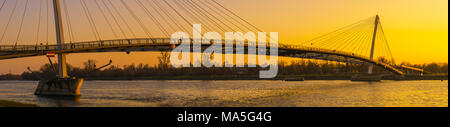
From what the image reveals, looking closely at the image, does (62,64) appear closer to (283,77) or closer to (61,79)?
(61,79)

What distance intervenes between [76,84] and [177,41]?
45.7ft

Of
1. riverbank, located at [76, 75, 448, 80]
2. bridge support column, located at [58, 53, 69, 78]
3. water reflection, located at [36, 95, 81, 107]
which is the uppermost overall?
bridge support column, located at [58, 53, 69, 78]

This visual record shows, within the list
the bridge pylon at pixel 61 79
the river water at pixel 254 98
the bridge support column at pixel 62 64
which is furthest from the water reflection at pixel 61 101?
the bridge support column at pixel 62 64

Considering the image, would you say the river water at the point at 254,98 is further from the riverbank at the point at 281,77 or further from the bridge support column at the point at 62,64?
the riverbank at the point at 281,77

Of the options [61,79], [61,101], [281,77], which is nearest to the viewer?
[61,101]

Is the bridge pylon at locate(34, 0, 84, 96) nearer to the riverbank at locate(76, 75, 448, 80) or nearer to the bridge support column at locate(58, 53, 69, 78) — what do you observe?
the bridge support column at locate(58, 53, 69, 78)

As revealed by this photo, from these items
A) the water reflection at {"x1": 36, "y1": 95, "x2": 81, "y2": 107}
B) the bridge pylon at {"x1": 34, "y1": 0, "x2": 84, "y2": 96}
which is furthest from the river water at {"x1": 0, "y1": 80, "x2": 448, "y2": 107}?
the bridge pylon at {"x1": 34, "y1": 0, "x2": 84, "y2": 96}

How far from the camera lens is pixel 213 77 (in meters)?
144

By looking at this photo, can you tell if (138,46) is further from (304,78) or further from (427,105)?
(304,78)

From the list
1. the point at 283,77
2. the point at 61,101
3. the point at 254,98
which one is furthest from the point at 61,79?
the point at 283,77

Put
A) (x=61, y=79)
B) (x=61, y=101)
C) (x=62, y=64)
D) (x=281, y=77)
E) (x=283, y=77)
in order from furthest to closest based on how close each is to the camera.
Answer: (x=283, y=77) < (x=281, y=77) < (x=61, y=79) < (x=62, y=64) < (x=61, y=101)

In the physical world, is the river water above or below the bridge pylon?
below
